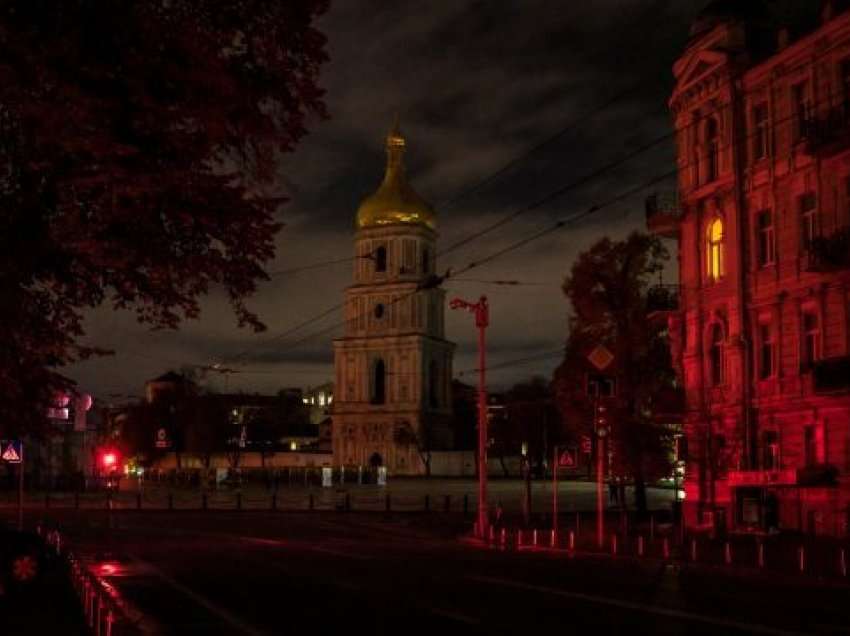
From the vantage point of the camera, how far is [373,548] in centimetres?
3438

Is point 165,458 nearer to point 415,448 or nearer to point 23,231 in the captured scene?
point 415,448

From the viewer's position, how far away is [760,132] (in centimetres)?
3731

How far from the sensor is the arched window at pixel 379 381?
139 m

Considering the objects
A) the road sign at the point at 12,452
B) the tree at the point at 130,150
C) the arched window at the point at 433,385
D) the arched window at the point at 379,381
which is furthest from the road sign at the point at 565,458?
the arched window at the point at 433,385

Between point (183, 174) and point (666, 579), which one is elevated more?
point (183, 174)

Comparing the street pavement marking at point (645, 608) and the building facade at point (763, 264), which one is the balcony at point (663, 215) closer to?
the building facade at point (763, 264)

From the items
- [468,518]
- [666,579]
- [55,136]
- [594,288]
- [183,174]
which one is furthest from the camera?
[468,518]

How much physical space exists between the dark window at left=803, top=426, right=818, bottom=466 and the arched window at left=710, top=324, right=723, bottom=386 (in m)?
5.04

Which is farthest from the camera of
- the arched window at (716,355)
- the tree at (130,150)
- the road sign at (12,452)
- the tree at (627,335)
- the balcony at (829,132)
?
the tree at (627,335)

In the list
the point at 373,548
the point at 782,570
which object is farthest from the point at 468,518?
the point at 782,570

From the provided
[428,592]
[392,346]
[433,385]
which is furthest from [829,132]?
[433,385]

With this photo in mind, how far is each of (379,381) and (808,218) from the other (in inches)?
4243

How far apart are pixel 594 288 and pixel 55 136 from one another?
37.3 m

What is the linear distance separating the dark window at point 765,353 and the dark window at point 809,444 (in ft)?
8.56
